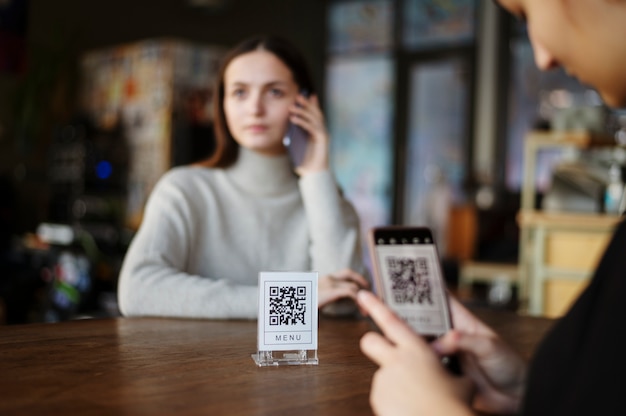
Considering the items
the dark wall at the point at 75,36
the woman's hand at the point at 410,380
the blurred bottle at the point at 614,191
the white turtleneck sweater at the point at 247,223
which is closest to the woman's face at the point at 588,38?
the woman's hand at the point at 410,380

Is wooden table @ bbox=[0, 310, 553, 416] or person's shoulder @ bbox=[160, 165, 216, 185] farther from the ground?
person's shoulder @ bbox=[160, 165, 216, 185]

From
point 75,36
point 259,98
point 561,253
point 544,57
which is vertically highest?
point 75,36

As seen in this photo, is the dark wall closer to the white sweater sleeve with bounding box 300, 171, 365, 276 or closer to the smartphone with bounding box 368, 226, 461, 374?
the white sweater sleeve with bounding box 300, 171, 365, 276

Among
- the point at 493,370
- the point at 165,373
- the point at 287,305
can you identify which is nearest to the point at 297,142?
the point at 287,305

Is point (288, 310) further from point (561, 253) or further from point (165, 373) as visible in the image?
point (561, 253)

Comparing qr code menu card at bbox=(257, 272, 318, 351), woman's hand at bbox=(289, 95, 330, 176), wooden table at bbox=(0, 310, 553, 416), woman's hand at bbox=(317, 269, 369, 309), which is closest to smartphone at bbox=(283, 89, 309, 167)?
woman's hand at bbox=(289, 95, 330, 176)

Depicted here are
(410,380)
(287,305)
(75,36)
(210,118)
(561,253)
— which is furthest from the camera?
(75,36)

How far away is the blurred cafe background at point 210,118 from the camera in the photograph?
5367 millimetres

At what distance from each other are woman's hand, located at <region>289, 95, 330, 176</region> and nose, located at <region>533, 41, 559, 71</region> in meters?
1.06

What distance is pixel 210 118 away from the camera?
7047 mm

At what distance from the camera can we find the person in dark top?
1.84ft

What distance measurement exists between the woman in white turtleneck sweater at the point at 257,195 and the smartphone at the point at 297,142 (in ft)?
0.05

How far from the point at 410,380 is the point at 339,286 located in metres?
0.82

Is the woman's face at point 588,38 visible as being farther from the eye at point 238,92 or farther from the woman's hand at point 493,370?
the eye at point 238,92
